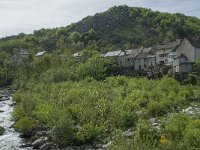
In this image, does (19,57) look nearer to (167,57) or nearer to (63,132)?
(167,57)

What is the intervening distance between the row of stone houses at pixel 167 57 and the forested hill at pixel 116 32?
3526 centimetres

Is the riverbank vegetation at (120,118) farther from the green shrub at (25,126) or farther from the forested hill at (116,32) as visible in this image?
the forested hill at (116,32)

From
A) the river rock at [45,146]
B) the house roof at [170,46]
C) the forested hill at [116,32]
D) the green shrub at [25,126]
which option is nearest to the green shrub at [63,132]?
the river rock at [45,146]

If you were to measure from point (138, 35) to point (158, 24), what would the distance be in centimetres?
1635

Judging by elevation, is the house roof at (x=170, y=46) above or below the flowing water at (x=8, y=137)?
above

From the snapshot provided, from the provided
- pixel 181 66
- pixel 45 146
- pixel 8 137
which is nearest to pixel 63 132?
pixel 45 146

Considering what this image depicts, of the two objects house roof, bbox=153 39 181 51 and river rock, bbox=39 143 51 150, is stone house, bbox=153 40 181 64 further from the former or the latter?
river rock, bbox=39 143 51 150

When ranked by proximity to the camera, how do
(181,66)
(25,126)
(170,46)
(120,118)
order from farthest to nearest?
(170,46) < (181,66) < (25,126) < (120,118)

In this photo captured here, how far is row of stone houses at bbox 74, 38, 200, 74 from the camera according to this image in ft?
251

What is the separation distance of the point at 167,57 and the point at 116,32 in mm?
79868

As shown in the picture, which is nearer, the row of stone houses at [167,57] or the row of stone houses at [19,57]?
the row of stone houses at [167,57]

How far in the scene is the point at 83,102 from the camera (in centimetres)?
4006

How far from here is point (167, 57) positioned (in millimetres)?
90000

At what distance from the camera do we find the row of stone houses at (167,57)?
76.6 meters
